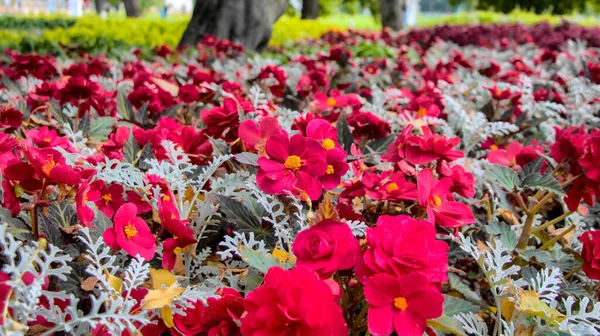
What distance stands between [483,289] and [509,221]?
0.18m

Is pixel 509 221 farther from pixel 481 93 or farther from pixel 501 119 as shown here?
pixel 481 93

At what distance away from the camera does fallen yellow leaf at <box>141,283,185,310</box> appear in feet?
2.29

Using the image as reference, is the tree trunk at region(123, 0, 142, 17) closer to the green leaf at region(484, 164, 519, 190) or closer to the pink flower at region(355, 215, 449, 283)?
the green leaf at region(484, 164, 519, 190)

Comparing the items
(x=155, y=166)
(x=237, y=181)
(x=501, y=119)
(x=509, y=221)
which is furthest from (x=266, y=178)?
(x=501, y=119)

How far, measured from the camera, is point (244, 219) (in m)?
0.98

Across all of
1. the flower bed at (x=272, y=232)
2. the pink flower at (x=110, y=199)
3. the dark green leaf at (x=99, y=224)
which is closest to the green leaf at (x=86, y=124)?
the flower bed at (x=272, y=232)

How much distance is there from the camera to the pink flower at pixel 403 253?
2.18 ft

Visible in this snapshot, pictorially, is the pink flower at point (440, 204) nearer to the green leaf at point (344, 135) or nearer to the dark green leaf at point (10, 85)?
the green leaf at point (344, 135)

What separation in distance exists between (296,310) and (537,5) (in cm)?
3064

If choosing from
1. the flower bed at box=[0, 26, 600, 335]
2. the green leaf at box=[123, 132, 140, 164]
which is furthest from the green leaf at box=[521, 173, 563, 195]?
the green leaf at box=[123, 132, 140, 164]

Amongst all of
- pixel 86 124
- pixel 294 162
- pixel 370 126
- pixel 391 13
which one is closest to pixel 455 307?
pixel 294 162

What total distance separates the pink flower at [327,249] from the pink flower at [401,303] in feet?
0.16

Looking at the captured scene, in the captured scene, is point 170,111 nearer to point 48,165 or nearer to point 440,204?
point 48,165

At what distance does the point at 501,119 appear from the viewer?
212 centimetres
